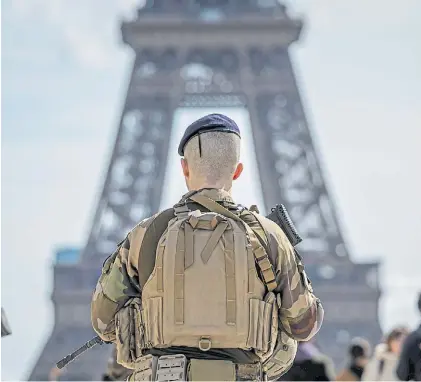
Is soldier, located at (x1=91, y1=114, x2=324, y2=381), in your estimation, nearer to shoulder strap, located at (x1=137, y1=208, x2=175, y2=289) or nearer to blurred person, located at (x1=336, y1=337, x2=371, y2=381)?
shoulder strap, located at (x1=137, y1=208, x2=175, y2=289)

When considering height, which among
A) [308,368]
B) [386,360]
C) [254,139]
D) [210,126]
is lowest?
[210,126]

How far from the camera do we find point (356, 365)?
9.39 meters

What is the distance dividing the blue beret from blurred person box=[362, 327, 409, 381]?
4.01 metres

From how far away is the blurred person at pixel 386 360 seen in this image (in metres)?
8.52

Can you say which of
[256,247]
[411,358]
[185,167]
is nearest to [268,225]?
[256,247]

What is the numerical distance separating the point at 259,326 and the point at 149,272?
1.32ft

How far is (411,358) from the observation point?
738 centimetres

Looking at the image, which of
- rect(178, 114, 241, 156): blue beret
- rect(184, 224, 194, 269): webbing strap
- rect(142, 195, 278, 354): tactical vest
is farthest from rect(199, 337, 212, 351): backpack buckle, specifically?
rect(178, 114, 241, 156): blue beret

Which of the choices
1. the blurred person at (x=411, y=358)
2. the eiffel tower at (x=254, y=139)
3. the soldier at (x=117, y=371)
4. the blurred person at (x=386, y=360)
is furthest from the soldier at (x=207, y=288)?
the eiffel tower at (x=254, y=139)

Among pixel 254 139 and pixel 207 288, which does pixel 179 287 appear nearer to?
pixel 207 288

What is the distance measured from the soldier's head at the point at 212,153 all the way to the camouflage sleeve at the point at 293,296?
0.84 feet

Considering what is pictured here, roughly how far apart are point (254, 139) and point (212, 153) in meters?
43.3

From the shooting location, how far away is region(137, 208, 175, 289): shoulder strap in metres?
4.46

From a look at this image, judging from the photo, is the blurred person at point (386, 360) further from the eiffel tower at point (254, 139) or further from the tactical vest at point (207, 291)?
the eiffel tower at point (254, 139)
